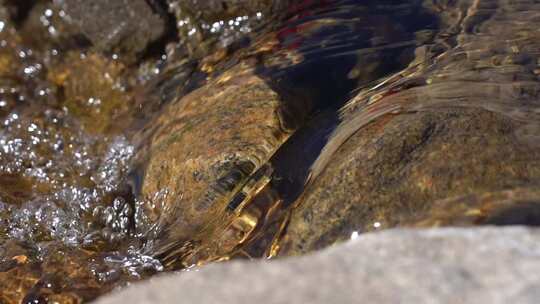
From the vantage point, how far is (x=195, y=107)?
360 cm

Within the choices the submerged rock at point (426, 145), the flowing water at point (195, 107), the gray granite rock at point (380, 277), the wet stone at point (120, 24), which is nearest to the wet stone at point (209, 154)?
the flowing water at point (195, 107)

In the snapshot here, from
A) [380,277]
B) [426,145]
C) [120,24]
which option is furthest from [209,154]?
[380,277]

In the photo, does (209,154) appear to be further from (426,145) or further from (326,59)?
(426,145)

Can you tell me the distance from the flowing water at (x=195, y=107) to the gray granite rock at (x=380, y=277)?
102 centimetres

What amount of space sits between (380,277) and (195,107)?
7.27 ft

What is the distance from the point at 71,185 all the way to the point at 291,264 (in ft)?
7.91

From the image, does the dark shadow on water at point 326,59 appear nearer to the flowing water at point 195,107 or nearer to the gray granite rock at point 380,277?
the flowing water at point 195,107

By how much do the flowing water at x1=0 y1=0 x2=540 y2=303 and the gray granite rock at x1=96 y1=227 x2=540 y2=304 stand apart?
3.34 ft

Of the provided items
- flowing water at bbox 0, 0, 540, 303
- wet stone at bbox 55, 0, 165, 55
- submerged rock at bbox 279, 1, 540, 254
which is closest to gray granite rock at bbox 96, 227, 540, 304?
submerged rock at bbox 279, 1, 540, 254

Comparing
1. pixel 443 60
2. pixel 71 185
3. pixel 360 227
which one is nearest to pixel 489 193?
pixel 360 227

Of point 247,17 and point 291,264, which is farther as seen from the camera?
point 247,17

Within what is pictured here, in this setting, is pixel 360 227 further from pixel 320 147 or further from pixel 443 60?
pixel 443 60

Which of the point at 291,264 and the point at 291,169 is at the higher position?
the point at 291,264

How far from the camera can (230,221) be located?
290 cm
